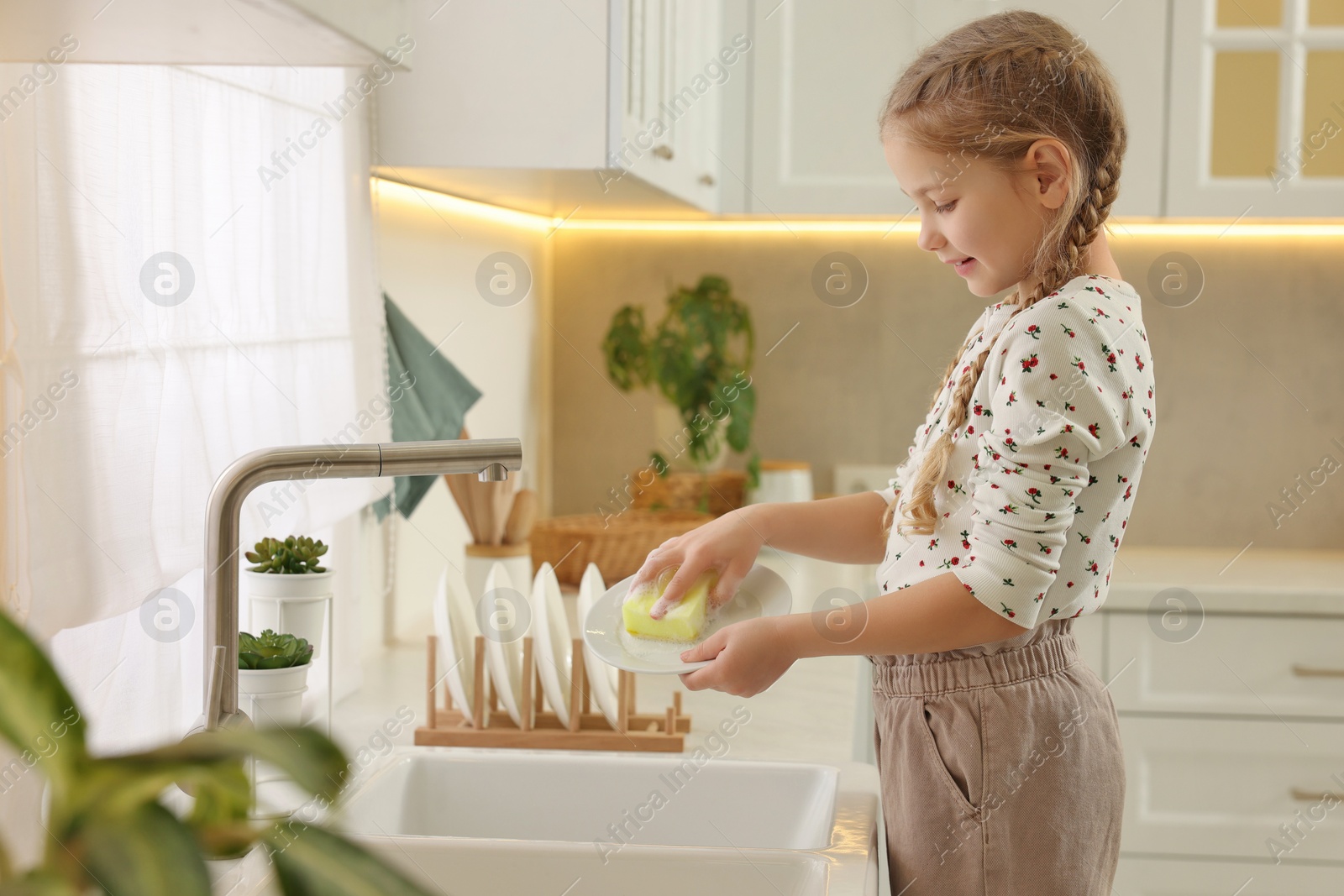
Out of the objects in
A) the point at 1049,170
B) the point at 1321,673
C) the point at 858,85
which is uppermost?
the point at 858,85

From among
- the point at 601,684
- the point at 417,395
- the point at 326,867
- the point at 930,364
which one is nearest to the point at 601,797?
the point at 601,684

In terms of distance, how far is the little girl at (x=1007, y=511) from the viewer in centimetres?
78

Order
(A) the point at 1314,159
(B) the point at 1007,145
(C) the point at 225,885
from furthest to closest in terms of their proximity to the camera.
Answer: (A) the point at 1314,159
(B) the point at 1007,145
(C) the point at 225,885

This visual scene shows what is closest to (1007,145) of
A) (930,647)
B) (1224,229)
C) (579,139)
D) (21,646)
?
(930,647)

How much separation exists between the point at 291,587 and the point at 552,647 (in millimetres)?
387

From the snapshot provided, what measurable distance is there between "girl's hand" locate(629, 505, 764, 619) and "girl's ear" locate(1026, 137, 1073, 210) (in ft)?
1.12

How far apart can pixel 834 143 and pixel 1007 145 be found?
1.40m

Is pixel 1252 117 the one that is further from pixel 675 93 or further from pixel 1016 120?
pixel 1016 120

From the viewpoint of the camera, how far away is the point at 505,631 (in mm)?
1353

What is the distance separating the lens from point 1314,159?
212cm

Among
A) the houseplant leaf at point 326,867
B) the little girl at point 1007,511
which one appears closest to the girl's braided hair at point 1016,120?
the little girl at point 1007,511

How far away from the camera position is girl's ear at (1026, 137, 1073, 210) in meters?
0.81

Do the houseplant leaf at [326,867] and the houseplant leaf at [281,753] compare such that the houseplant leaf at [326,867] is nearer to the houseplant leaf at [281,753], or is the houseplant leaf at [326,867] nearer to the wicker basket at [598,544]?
the houseplant leaf at [281,753]

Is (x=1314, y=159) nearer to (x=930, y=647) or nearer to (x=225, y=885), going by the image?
(x=930, y=647)
